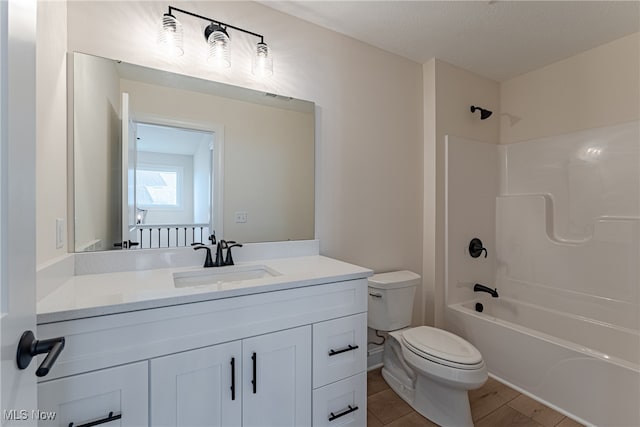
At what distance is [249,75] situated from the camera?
1633 millimetres

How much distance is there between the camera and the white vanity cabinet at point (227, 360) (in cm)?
85

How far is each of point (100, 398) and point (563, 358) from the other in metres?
2.26

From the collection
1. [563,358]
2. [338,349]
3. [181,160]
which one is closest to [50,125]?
[181,160]

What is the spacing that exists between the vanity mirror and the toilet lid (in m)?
0.91

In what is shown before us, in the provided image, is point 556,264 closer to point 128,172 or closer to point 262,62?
point 262,62

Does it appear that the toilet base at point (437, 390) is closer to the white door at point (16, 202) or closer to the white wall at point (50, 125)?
the white door at point (16, 202)

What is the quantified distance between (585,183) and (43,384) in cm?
316

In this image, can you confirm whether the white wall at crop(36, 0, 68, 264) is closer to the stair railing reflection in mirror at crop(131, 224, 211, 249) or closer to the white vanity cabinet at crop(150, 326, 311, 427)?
the stair railing reflection in mirror at crop(131, 224, 211, 249)

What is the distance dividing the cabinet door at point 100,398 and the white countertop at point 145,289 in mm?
189

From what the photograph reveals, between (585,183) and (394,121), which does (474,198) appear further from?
(394,121)

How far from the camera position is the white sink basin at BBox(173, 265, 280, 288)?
4.40 ft

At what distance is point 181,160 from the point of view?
58.6 inches

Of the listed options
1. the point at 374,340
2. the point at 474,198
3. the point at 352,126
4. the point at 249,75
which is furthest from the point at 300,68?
the point at 374,340

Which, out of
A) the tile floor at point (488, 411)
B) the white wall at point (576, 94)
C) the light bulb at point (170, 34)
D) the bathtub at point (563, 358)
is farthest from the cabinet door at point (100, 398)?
the white wall at point (576, 94)
